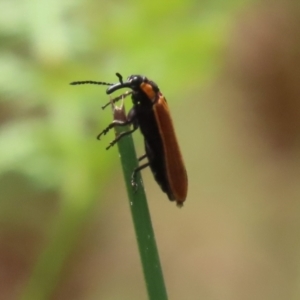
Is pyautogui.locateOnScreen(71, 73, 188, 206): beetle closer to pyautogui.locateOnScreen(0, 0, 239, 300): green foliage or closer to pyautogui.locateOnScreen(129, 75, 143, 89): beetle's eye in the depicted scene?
pyautogui.locateOnScreen(129, 75, 143, 89): beetle's eye

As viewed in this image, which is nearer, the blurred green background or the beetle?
the beetle

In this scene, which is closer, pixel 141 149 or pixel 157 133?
pixel 157 133

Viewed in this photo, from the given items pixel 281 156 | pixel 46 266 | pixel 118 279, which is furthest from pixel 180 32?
pixel 281 156

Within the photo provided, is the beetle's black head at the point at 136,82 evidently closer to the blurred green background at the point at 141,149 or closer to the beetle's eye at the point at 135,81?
the beetle's eye at the point at 135,81

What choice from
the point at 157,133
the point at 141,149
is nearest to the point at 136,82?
the point at 157,133

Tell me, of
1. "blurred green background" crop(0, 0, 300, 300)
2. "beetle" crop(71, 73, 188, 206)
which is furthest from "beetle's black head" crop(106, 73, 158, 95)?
"blurred green background" crop(0, 0, 300, 300)

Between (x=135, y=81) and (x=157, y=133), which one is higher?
(x=135, y=81)

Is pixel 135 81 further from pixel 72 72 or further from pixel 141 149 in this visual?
pixel 141 149
